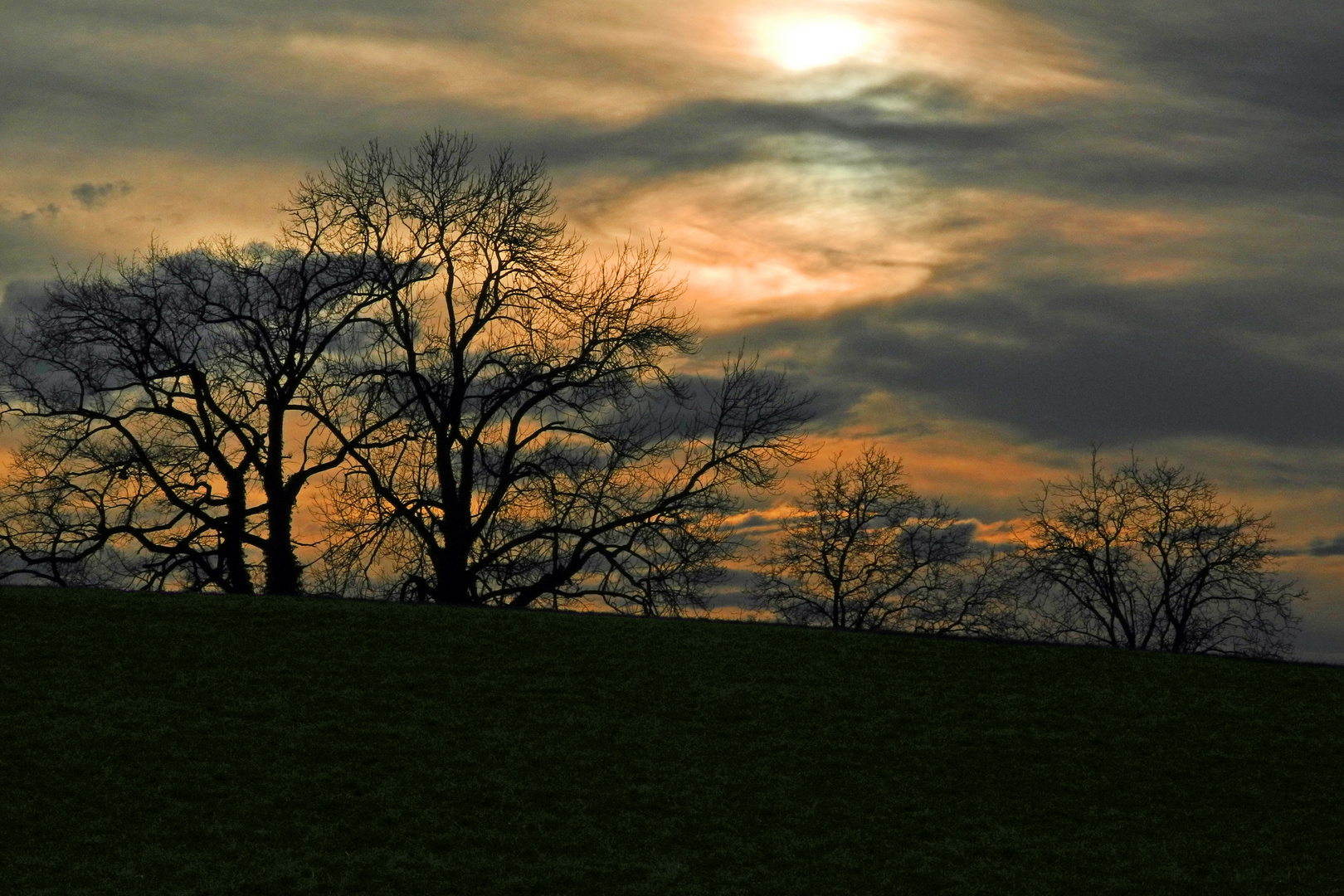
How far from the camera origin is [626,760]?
1686 centimetres

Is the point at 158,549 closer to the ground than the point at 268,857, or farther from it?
farther from it

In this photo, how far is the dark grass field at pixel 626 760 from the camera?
547 inches

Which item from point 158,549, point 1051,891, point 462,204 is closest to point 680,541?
point 462,204

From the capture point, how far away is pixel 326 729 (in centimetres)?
1755

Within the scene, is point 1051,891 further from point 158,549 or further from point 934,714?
point 158,549

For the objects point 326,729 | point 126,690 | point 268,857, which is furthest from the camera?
point 126,690

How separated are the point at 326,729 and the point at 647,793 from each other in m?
4.46

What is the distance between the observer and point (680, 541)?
3450cm

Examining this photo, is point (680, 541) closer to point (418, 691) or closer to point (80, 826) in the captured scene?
point (418, 691)

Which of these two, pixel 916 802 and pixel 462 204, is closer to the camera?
pixel 916 802

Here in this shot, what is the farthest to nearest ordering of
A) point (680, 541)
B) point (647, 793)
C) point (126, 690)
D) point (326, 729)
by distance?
point (680, 541) < point (126, 690) < point (326, 729) < point (647, 793)

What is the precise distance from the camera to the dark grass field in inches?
547

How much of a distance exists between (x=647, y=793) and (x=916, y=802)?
3.13 meters

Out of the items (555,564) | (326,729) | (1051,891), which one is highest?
(555,564)
